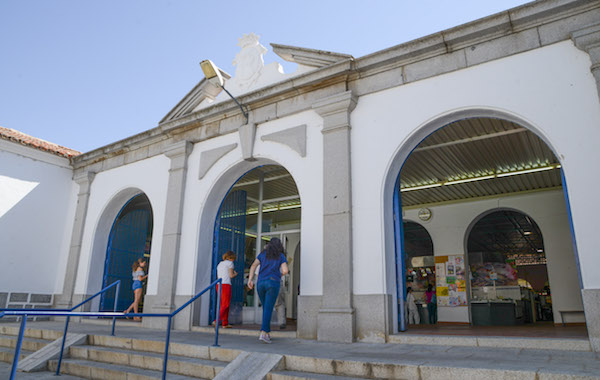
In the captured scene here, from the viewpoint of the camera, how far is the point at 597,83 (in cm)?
534

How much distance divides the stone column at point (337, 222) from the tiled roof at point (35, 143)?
7.46m

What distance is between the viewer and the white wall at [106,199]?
31.7 ft

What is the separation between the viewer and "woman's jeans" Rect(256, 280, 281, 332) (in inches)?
234

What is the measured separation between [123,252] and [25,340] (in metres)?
4.30

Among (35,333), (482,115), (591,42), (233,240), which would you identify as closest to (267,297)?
(233,240)

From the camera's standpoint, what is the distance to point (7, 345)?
6.93 meters

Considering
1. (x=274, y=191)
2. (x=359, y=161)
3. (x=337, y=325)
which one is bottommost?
(x=337, y=325)

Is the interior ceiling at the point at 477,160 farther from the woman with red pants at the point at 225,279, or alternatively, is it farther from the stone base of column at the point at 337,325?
the woman with red pants at the point at 225,279

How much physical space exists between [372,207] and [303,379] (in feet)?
10.2

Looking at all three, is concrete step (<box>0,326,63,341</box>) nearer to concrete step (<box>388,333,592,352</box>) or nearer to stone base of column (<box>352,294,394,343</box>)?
stone base of column (<box>352,294,394,343</box>)

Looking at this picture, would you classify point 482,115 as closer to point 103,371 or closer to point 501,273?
point 103,371

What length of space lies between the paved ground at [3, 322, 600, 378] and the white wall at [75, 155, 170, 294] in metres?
4.69

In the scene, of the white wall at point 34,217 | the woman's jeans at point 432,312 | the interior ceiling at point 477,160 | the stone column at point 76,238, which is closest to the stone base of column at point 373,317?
the interior ceiling at point 477,160

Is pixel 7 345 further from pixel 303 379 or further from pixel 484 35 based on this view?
pixel 484 35
